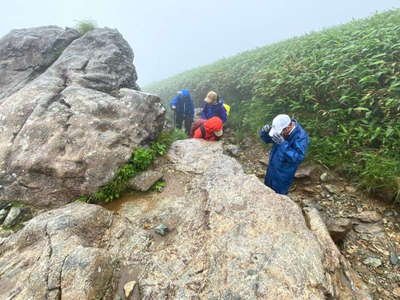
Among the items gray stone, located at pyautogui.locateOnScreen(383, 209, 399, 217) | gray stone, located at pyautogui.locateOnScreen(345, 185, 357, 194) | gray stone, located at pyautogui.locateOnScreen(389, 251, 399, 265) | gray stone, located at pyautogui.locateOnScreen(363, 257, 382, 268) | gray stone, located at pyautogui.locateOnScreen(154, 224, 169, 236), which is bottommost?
gray stone, located at pyautogui.locateOnScreen(363, 257, 382, 268)

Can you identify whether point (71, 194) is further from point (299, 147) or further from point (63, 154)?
point (299, 147)

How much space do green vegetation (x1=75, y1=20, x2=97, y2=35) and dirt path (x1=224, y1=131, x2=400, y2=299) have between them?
11.1 metres

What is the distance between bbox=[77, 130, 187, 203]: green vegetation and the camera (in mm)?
5082

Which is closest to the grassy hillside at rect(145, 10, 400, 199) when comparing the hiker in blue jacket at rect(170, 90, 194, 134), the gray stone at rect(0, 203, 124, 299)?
the hiker in blue jacket at rect(170, 90, 194, 134)

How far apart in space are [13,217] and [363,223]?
7.12m

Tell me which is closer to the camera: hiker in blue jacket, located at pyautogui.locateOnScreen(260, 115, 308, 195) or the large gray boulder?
hiker in blue jacket, located at pyautogui.locateOnScreen(260, 115, 308, 195)

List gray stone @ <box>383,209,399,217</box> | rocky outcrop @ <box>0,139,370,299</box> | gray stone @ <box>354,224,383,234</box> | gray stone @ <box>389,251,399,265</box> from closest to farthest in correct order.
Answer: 1. rocky outcrop @ <box>0,139,370,299</box>
2. gray stone @ <box>389,251,399,265</box>
3. gray stone @ <box>354,224,383,234</box>
4. gray stone @ <box>383,209,399,217</box>

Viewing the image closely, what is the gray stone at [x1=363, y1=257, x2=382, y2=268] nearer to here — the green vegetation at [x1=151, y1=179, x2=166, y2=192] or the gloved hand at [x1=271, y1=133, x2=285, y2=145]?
the gloved hand at [x1=271, y1=133, x2=285, y2=145]

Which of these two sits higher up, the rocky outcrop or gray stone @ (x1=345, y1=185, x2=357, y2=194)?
the rocky outcrop

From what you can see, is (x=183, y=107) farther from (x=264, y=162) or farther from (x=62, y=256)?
(x=62, y=256)

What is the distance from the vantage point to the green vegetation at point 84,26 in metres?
10.7

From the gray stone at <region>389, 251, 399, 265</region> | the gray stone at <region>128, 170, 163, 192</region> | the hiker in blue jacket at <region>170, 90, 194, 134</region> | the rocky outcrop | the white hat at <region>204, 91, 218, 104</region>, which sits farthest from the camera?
the hiker in blue jacket at <region>170, 90, 194, 134</region>

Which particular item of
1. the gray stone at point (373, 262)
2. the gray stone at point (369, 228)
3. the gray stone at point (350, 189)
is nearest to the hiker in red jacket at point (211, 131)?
the gray stone at point (350, 189)

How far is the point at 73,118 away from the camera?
235 inches
